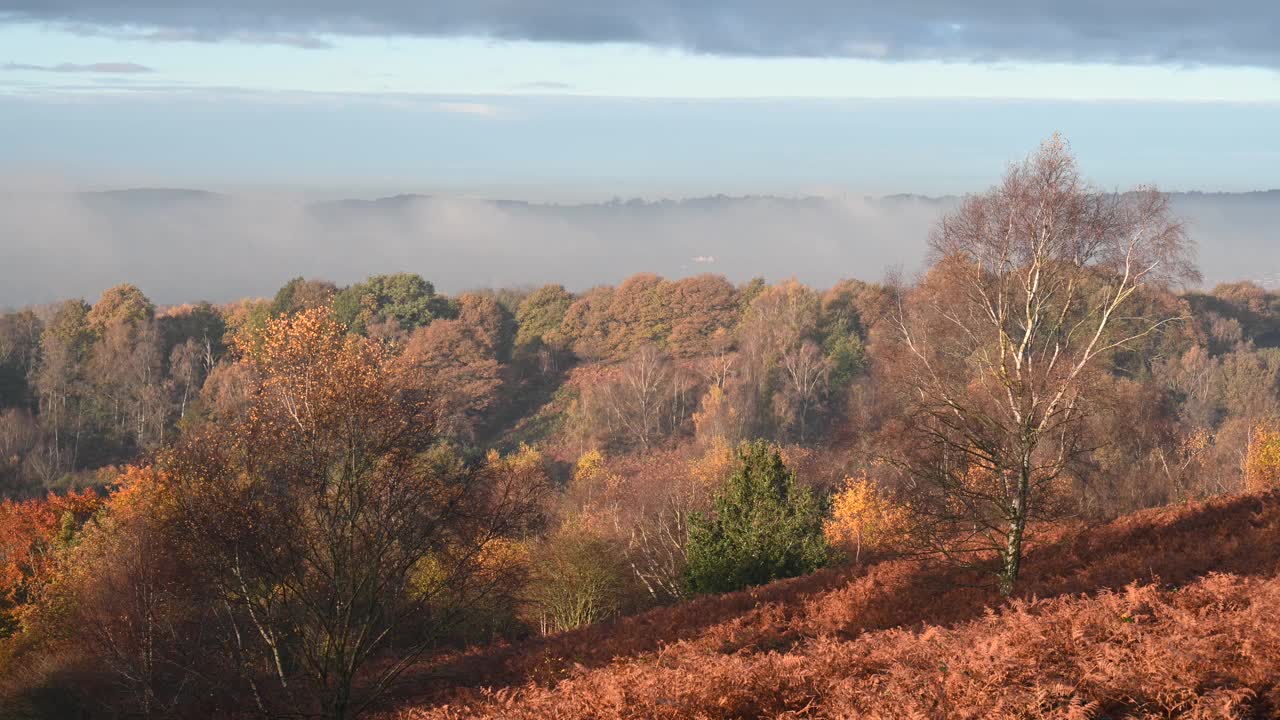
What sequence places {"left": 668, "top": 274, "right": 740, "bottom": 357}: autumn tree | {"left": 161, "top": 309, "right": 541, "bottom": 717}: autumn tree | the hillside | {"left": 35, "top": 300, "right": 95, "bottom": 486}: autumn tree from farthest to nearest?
{"left": 668, "top": 274, "right": 740, "bottom": 357}: autumn tree
{"left": 35, "top": 300, "right": 95, "bottom": 486}: autumn tree
{"left": 161, "top": 309, "right": 541, "bottom": 717}: autumn tree
the hillside

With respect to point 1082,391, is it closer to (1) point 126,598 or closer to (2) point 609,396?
(1) point 126,598

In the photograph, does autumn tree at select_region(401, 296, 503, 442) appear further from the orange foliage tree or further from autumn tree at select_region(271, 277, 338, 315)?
the orange foliage tree

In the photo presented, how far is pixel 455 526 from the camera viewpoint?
1335 cm

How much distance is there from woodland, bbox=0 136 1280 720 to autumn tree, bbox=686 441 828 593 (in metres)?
0.08

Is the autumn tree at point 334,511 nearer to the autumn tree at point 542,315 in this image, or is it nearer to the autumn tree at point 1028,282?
the autumn tree at point 1028,282

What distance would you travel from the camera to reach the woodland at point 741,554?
8141 mm

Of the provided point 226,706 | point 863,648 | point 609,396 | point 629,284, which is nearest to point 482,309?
point 629,284

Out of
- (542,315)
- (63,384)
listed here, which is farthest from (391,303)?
(63,384)

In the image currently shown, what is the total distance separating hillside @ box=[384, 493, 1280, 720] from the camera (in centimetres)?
681

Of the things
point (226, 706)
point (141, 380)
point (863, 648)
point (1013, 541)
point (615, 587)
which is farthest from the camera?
point (141, 380)

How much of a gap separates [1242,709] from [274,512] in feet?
35.7

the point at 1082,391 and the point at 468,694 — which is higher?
the point at 1082,391

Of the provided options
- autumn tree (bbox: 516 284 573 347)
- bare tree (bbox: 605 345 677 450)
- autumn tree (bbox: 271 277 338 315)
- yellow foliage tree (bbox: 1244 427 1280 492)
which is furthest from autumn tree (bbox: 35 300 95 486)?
yellow foliage tree (bbox: 1244 427 1280 492)

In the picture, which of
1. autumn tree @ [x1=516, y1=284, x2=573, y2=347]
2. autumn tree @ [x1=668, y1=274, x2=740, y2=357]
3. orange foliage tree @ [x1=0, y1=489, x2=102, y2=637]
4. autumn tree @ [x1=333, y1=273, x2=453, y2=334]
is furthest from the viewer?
autumn tree @ [x1=516, y1=284, x2=573, y2=347]
